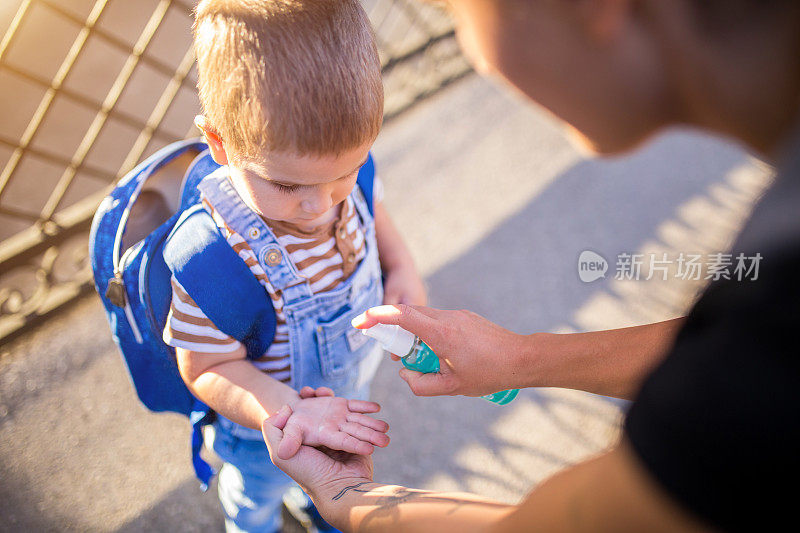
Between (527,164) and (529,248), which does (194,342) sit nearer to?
(529,248)

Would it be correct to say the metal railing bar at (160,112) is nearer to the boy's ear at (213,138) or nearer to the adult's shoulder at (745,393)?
the boy's ear at (213,138)

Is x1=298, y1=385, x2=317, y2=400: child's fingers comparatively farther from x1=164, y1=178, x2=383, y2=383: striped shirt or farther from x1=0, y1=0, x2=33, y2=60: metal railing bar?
x1=0, y1=0, x2=33, y2=60: metal railing bar

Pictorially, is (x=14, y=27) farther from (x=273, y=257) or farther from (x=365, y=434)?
(x=365, y=434)

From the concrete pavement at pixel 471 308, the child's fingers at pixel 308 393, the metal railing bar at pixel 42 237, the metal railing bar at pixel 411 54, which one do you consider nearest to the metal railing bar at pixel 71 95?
the metal railing bar at pixel 42 237

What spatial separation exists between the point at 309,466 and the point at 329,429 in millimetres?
77

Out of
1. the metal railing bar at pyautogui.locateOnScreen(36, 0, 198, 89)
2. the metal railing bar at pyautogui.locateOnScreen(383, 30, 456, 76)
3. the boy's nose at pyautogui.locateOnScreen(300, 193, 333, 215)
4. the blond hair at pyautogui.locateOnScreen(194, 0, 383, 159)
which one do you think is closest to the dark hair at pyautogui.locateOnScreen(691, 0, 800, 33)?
the blond hair at pyautogui.locateOnScreen(194, 0, 383, 159)

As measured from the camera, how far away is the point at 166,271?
114cm

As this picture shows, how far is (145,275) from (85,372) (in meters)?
1.29

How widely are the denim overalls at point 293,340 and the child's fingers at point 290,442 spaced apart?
193mm

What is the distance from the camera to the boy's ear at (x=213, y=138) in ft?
3.33

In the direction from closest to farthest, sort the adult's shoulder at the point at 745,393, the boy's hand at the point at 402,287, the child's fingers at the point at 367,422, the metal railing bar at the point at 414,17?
the adult's shoulder at the point at 745,393 < the child's fingers at the point at 367,422 < the boy's hand at the point at 402,287 < the metal railing bar at the point at 414,17

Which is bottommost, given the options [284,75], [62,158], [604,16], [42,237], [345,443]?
[42,237]

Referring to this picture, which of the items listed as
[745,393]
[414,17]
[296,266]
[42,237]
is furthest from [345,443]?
[414,17]

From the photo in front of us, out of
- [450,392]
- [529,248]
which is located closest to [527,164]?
[529,248]
